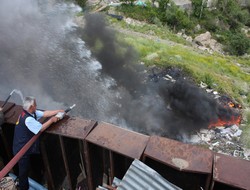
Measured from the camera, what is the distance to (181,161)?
2939 mm

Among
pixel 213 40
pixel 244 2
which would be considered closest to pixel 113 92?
pixel 213 40

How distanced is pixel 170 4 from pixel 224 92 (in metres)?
13.7

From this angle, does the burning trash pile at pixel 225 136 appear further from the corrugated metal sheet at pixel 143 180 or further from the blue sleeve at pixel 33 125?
the blue sleeve at pixel 33 125

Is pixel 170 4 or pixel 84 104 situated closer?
pixel 84 104

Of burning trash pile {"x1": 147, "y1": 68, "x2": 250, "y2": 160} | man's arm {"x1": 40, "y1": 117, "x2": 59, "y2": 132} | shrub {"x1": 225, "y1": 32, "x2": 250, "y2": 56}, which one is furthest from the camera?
shrub {"x1": 225, "y1": 32, "x2": 250, "y2": 56}

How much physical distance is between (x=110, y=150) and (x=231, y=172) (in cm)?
142

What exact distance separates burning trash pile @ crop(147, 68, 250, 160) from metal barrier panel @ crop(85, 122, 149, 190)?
385 cm

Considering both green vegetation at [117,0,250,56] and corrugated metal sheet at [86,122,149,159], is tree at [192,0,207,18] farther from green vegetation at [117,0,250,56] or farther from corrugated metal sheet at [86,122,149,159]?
corrugated metal sheet at [86,122,149,159]

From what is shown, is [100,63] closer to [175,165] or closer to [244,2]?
[175,165]

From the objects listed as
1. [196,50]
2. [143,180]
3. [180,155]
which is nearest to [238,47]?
[196,50]

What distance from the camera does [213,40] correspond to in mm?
20125

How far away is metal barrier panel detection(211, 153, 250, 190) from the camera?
2.71 m

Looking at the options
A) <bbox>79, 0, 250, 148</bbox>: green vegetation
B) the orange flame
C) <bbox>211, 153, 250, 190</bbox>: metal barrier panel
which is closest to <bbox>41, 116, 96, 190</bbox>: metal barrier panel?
<bbox>211, 153, 250, 190</bbox>: metal barrier panel

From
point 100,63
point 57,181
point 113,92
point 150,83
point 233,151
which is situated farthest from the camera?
point 100,63
